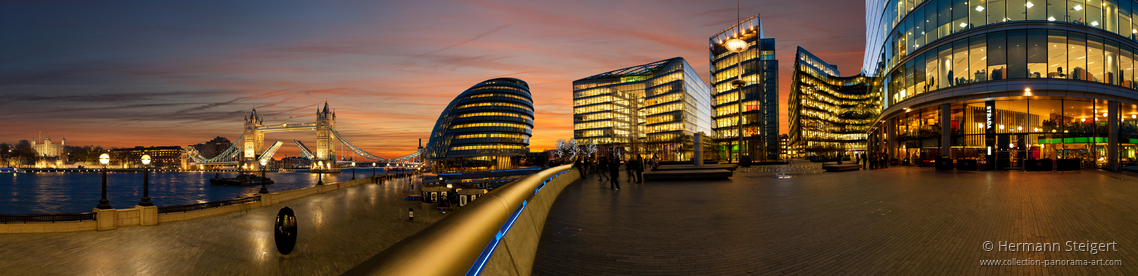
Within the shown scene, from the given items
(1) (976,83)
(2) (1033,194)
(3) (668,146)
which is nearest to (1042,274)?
(2) (1033,194)

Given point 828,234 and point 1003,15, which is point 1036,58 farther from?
point 828,234

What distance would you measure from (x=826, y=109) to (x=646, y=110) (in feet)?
145

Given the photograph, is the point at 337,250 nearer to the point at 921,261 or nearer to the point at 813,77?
the point at 921,261

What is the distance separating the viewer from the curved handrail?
5.34ft

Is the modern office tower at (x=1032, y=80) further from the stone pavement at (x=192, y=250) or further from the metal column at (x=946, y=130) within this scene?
the stone pavement at (x=192, y=250)

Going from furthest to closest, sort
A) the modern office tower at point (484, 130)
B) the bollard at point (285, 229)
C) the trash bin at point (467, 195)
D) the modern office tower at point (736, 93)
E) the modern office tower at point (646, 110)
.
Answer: the modern office tower at point (484, 130), the modern office tower at point (646, 110), the modern office tower at point (736, 93), the trash bin at point (467, 195), the bollard at point (285, 229)

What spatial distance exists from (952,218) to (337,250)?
22.1 meters

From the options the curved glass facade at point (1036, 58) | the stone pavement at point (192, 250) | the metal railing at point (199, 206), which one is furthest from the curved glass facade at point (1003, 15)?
the metal railing at point (199, 206)

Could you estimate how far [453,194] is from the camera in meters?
45.9

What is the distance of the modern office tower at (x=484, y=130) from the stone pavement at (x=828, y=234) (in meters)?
108

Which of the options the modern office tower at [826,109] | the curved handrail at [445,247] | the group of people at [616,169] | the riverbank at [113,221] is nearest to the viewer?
the curved handrail at [445,247]

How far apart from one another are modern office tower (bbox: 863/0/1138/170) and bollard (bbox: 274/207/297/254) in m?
36.8

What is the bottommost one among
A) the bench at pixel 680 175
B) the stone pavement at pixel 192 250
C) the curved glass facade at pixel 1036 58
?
the stone pavement at pixel 192 250

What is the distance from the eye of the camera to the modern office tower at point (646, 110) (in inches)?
3996
